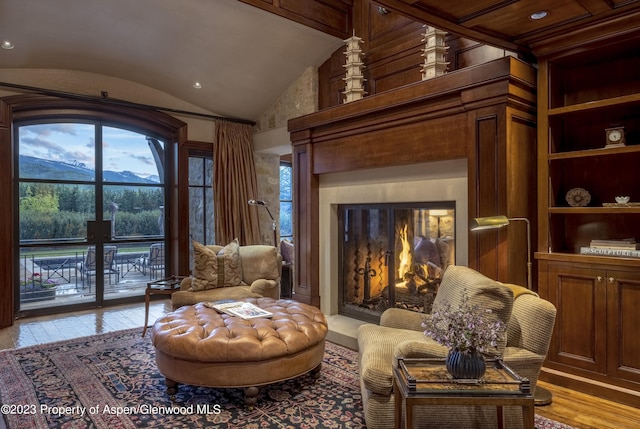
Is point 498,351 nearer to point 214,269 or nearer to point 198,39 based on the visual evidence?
point 214,269

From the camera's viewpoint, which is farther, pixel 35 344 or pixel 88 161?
pixel 88 161

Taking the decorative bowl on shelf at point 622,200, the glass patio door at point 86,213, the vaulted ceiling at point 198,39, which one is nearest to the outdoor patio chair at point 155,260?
the glass patio door at point 86,213

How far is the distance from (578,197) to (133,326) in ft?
14.6

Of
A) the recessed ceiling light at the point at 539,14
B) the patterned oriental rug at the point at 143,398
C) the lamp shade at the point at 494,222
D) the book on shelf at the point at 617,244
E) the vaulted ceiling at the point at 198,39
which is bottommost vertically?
the patterned oriental rug at the point at 143,398

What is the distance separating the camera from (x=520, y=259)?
303 cm

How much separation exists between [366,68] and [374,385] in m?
3.50

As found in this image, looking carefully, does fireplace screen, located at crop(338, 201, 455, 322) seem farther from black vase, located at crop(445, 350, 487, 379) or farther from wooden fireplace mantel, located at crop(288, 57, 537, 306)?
black vase, located at crop(445, 350, 487, 379)

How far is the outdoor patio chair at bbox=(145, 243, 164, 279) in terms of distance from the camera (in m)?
6.00

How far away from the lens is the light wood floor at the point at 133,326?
2453 millimetres

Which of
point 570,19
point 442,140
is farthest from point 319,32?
point 570,19

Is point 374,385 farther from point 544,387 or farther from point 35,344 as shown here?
point 35,344

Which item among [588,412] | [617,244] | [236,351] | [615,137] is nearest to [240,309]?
[236,351]

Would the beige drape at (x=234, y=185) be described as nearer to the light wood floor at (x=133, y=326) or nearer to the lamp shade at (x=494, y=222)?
the light wood floor at (x=133, y=326)

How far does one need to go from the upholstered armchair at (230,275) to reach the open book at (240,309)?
2.24 ft
